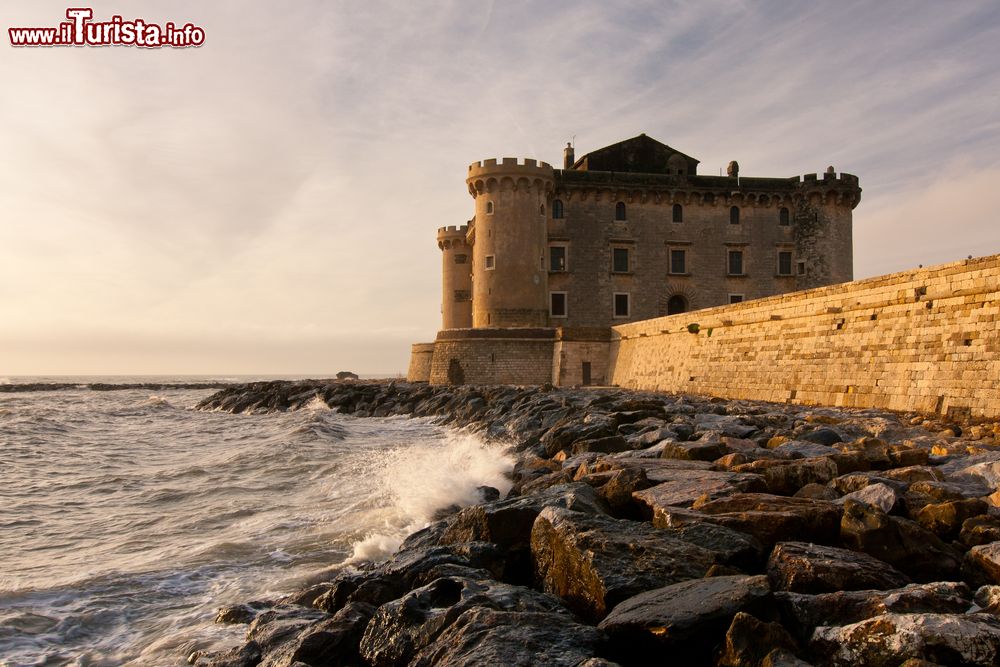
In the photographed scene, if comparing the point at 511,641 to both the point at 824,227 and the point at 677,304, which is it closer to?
the point at 677,304

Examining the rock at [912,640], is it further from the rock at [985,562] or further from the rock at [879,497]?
the rock at [879,497]

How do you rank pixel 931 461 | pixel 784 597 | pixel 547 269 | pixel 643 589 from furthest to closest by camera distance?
pixel 547 269, pixel 931 461, pixel 643 589, pixel 784 597

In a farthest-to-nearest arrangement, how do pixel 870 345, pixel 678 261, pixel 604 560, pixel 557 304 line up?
pixel 678 261 → pixel 557 304 → pixel 870 345 → pixel 604 560

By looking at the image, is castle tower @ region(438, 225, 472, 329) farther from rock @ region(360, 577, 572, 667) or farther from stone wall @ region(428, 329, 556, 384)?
rock @ region(360, 577, 572, 667)

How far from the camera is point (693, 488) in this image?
5320mm

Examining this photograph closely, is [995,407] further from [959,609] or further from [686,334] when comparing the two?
[686,334]

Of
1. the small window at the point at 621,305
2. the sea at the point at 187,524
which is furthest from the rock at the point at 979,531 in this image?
the small window at the point at 621,305

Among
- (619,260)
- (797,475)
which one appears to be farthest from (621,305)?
(797,475)

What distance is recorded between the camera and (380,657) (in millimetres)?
3869

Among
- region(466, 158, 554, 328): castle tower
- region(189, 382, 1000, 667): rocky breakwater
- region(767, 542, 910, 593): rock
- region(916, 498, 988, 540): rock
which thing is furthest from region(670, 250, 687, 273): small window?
region(767, 542, 910, 593): rock

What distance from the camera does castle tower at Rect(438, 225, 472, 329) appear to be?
39.4 metres

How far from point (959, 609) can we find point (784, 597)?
0.76m

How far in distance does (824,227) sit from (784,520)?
35.0 meters

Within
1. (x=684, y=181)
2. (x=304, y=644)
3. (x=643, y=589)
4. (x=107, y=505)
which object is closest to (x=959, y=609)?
(x=643, y=589)
